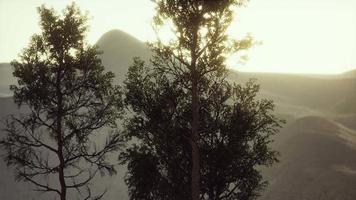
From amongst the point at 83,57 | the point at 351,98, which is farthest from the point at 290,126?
the point at 83,57

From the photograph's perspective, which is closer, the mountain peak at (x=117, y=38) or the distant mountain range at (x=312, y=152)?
the distant mountain range at (x=312, y=152)

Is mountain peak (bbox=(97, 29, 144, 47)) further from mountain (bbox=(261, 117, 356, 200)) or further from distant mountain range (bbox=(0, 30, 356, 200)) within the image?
mountain (bbox=(261, 117, 356, 200))

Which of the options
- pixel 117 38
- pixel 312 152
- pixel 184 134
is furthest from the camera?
pixel 117 38

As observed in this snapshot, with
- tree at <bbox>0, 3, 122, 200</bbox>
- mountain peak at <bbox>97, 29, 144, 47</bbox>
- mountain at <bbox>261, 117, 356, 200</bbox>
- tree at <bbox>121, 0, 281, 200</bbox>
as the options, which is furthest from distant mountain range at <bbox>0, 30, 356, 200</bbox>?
mountain peak at <bbox>97, 29, 144, 47</bbox>

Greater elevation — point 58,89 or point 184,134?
point 58,89

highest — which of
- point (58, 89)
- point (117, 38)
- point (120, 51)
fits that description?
point (117, 38)

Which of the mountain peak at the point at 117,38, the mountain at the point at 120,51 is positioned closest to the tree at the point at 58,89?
the mountain at the point at 120,51

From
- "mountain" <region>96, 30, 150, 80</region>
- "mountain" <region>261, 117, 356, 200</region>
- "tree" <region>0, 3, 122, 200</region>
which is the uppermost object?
"mountain" <region>96, 30, 150, 80</region>

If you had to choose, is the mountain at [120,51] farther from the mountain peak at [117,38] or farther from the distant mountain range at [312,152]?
the distant mountain range at [312,152]

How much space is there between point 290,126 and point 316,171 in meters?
17.6

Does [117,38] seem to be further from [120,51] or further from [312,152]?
[312,152]

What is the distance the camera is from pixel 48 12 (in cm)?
1537

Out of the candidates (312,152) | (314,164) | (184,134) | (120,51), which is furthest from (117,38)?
(184,134)

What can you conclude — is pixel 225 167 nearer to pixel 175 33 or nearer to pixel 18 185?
pixel 175 33
